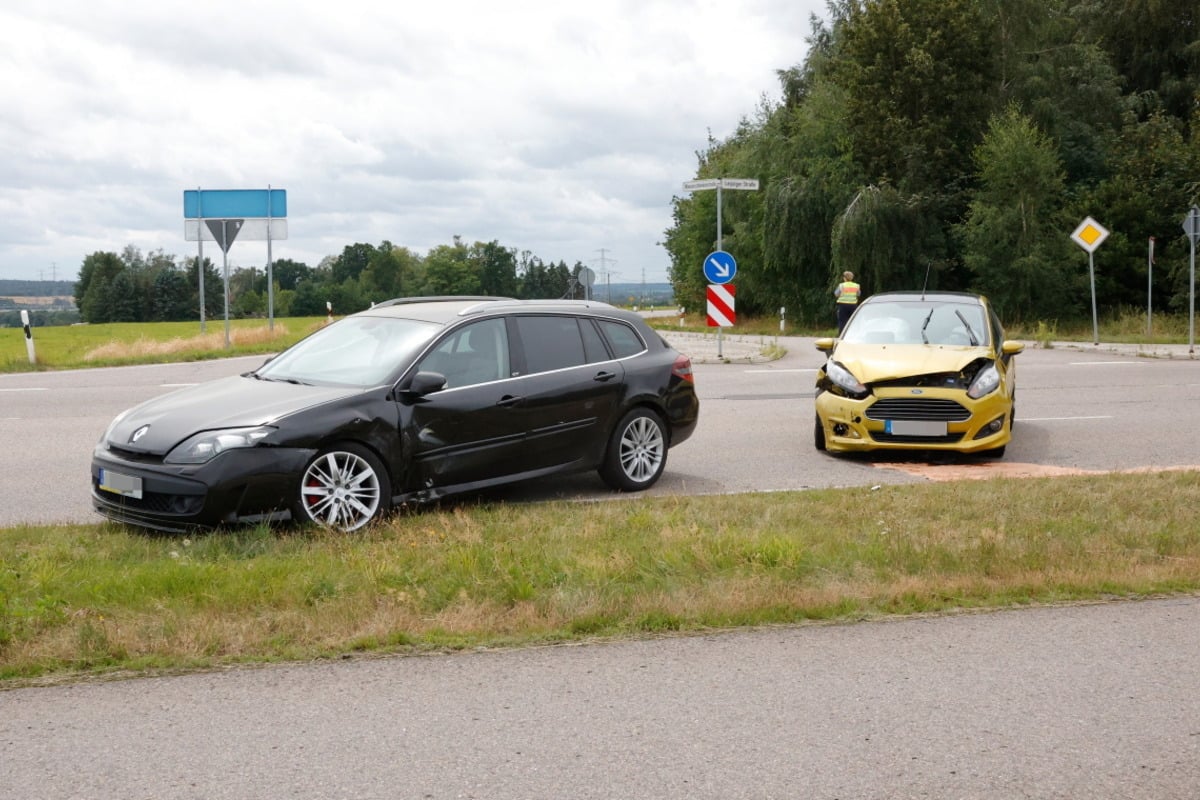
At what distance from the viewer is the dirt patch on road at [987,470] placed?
408 inches

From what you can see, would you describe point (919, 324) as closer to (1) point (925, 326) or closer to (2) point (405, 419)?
(1) point (925, 326)

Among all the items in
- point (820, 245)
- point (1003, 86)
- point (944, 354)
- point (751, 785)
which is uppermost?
point (1003, 86)

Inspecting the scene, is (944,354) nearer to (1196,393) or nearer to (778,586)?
(778,586)

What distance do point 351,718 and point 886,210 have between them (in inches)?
1594

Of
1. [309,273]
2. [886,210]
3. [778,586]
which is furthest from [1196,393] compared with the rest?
[309,273]

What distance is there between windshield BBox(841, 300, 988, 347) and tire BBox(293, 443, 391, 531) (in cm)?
602

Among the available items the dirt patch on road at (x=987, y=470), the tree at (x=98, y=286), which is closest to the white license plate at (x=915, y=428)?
the dirt patch on road at (x=987, y=470)

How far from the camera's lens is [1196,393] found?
17.3 meters

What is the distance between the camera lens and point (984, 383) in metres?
11.3

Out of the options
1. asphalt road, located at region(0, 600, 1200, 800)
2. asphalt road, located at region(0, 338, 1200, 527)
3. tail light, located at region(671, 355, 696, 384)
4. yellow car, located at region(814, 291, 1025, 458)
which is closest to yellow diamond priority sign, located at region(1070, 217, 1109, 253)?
asphalt road, located at region(0, 338, 1200, 527)

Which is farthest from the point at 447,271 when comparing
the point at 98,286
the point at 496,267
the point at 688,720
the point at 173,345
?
the point at 688,720

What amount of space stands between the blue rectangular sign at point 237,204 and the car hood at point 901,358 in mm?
24349

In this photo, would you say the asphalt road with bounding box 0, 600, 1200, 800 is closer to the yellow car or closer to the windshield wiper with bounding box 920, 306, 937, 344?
the yellow car

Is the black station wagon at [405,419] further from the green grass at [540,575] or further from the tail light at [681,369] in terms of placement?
the green grass at [540,575]
